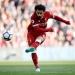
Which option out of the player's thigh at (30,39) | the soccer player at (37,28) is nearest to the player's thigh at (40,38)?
the soccer player at (37,28)

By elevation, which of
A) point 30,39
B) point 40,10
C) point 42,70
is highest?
point 40,10

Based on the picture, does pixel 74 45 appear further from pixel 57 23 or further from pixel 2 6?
pixel 2 6

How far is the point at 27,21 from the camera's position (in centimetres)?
2102

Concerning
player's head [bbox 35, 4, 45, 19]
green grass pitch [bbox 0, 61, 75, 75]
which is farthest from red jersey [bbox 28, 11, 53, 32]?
green grass pitch [bbox 0, 61, 75, 75]

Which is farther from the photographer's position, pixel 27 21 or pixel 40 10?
pixel 27 21

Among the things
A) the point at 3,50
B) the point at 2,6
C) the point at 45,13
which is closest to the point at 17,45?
the point at 3,50

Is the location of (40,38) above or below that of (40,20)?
below

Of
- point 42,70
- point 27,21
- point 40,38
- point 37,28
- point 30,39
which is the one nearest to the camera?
point 37,28

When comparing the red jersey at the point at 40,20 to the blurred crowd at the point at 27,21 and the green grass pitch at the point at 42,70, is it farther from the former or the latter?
the blurred crowd at the point at 27,21

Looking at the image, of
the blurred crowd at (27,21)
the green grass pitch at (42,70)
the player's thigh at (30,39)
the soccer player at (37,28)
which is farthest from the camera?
the blurred crowd at (27,21)

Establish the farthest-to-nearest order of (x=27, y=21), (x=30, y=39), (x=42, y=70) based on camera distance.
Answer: (x=27, y=21) → (x=42, y=70) → (x=30, y=39)

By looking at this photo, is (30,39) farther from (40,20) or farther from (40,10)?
(40,10)

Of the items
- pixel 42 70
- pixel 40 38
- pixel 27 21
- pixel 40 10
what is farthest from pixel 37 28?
pixel 27 21

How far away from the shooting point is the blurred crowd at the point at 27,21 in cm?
2038
